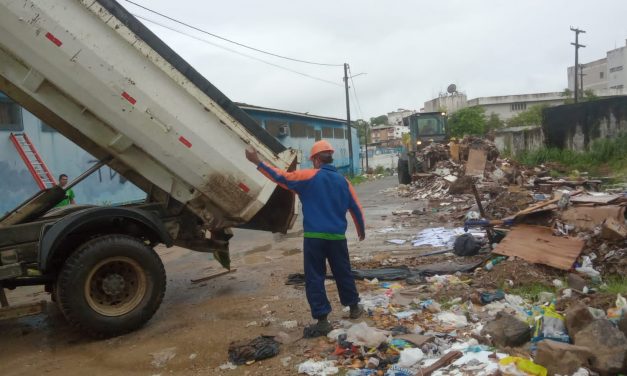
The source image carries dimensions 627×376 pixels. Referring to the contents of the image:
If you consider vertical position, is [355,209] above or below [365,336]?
above

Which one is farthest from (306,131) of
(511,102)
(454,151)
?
(511,102)

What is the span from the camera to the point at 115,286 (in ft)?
14.3

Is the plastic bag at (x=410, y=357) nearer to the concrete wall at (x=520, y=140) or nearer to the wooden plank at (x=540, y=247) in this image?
the wooden plank at (x=540, y=247)

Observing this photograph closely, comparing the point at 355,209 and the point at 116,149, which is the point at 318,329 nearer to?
the point at 355,209

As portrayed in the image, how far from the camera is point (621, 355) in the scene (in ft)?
9.01

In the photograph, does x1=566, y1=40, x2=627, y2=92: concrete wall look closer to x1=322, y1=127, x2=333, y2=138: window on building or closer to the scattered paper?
x1=322, y1=127, x2=333, y2=138: window on building

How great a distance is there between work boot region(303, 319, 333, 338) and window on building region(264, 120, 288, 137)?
66.0 feet

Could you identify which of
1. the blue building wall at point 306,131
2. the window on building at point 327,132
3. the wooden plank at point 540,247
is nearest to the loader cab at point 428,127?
the blue building wall at point 306,131

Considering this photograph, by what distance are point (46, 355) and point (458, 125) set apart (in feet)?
128

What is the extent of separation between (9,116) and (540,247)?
459 inches

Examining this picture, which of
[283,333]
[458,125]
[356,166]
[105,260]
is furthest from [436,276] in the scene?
[458,125]

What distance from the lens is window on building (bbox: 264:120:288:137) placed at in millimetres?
23719

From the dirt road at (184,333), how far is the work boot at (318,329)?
0.27 ft

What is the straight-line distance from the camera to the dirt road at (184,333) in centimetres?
368
